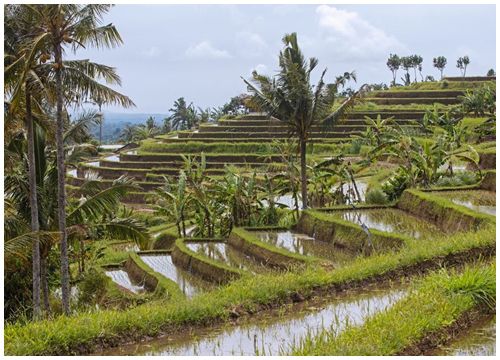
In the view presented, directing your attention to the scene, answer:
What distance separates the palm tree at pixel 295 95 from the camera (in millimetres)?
15672

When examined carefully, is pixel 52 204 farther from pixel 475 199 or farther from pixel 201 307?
pixel 475 199

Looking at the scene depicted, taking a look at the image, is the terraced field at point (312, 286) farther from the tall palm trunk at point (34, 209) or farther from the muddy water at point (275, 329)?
the tall palm trunk at point (34, 209)

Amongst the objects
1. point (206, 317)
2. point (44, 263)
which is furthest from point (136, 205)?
point (206, 317)

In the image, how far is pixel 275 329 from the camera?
7324mm

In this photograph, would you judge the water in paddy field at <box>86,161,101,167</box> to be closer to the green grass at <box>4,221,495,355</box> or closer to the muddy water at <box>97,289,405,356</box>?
the green grass at <box>4,221,495,355</box>

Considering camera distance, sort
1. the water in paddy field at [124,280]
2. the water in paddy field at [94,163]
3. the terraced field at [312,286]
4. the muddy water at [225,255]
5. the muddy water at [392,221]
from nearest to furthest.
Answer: the terraced field at [312,286] < the muddy water at [225,255] < the muddy water at [392,221] < the water in paddy field at [124,280] < the water in paddy field at [94,163]

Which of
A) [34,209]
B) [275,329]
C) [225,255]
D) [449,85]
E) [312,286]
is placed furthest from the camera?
[449,85]

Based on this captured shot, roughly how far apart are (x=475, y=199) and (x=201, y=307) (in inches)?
330

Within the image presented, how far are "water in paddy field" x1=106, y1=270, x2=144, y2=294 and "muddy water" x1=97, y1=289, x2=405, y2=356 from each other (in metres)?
5.20

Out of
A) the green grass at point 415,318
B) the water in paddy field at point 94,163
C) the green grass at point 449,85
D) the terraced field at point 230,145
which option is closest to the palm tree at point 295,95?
the green grass at point 415,318

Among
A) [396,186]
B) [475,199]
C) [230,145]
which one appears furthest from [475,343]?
[230,145]

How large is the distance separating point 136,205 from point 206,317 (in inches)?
937

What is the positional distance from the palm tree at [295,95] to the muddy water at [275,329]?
25.3 feet

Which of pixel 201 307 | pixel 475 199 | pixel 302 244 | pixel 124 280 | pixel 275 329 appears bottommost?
pixel 124 280
